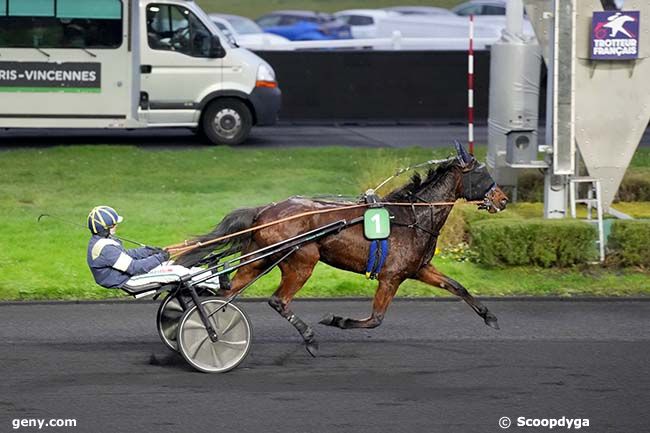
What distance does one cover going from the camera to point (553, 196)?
1312 centimetres

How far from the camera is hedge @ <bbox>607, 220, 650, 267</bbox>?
12.3 metres

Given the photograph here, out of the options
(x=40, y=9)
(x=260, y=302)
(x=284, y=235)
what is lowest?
(x=260, y=302)

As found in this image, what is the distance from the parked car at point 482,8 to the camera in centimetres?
3828

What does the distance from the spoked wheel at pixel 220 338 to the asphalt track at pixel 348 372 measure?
104 millimetres

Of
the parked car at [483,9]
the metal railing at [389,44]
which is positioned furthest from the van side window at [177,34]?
the parked car at [483,9]

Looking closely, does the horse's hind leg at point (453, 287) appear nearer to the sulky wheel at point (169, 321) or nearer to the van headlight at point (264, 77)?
the sulky wheel at point (169, 321)

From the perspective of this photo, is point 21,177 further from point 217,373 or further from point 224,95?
point 217,373

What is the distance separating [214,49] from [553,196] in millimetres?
8991

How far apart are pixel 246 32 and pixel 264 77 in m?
16.4

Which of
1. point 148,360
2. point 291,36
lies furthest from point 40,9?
point 291,36

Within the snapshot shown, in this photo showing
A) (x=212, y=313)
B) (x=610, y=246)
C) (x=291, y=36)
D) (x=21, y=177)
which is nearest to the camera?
(x=212, y=313)

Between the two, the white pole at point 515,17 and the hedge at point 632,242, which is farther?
the white pole at point 515,17

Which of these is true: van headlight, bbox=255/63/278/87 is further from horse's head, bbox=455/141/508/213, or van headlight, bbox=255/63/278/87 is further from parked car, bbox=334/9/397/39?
parked car, bbox=334/9/397/39

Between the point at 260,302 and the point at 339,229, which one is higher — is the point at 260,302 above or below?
below
